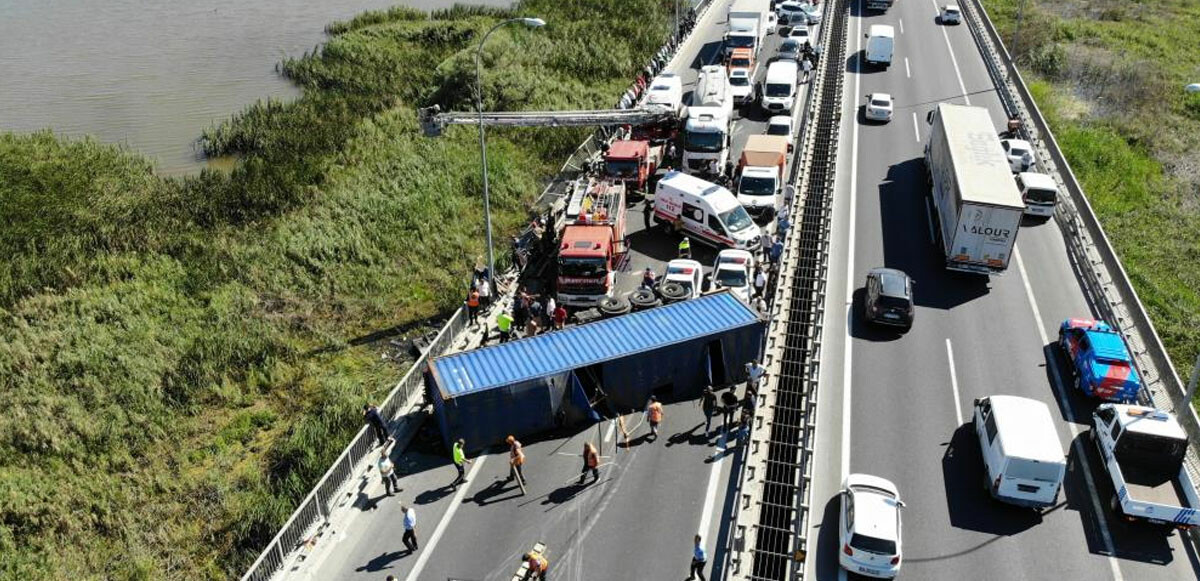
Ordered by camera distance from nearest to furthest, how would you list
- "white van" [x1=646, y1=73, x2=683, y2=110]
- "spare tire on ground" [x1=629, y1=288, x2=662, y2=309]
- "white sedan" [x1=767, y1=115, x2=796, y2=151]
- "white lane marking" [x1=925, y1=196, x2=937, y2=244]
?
1. "spare tire on ground" [x1=629, y1=288, x2=662, y2=309]
2. "white lane marking" [x1=925, y1=196, x2=937, y2=244]
3. "white sedan" [x1=767, y1=115, x2=796, y2=151]
4. "white van" [x1=646, y1=73, x2=683, y2=110]

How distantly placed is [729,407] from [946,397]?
670 centimetres

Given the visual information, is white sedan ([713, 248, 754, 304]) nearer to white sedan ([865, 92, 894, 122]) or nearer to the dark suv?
the dark suv

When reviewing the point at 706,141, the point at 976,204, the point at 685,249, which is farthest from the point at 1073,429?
the point at 706,141

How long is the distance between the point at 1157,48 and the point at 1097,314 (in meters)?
52.8

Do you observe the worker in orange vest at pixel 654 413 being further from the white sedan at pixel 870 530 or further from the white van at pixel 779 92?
the white van at pixel 779 92

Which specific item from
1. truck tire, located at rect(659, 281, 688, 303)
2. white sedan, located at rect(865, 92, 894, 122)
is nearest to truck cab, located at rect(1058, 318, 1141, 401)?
truck tire, located at rect(659, 281, 688, 303)

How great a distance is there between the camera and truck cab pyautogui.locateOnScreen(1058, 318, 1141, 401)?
75.8ft

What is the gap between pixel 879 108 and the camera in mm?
44312

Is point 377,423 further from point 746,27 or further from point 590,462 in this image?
point 746,27

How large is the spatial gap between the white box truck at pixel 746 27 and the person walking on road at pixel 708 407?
37.7 m

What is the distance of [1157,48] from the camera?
6706cm

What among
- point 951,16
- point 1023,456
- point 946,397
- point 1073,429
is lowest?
point 1073,429

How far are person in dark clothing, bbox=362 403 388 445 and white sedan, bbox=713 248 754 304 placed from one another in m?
12.6

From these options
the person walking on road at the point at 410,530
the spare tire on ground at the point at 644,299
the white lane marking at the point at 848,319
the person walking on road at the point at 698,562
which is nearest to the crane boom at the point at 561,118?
the white lane marking at the point at 848,319
